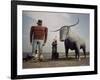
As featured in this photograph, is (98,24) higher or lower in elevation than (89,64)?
higher

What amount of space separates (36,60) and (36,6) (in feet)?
1.69

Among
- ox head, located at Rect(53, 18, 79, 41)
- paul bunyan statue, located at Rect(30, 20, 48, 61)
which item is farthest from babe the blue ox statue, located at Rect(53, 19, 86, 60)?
paul bunyan statue, located at Rect(30, 20, 48, 61)

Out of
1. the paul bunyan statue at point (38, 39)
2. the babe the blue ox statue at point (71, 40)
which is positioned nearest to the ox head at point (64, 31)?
the babe the blue ox statue at point (71, 40)

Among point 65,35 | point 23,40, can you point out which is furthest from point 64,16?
point 23,40

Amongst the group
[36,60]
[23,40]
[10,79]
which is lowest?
[10,79]

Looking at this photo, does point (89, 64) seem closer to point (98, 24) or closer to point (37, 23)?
point (98, 24)

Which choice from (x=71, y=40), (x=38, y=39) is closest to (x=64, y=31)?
(x=71, y=40)

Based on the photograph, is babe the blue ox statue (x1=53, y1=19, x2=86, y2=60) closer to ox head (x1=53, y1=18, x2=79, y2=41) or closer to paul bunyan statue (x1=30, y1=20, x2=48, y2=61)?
ox head (x1=53, y1=18, x2=79, y2=41)

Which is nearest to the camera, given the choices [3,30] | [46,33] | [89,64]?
[3,30]

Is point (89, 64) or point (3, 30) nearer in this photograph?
point (3, 30)

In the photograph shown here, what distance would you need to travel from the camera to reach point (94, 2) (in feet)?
7.09

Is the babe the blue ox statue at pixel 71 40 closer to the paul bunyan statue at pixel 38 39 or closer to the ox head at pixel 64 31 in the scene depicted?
the ox head at pixel 64 31

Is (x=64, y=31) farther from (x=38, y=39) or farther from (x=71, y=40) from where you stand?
(x=38, y=39)

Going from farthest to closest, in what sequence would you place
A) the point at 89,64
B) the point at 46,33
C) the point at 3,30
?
the point at 89,64 < the point at 46,33 < the point at 3,30
